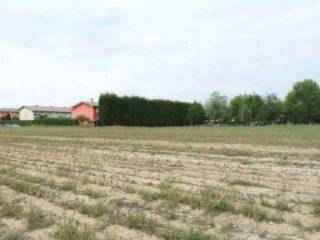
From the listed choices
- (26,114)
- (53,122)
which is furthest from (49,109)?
(53,122)

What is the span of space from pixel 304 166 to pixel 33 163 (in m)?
7.90

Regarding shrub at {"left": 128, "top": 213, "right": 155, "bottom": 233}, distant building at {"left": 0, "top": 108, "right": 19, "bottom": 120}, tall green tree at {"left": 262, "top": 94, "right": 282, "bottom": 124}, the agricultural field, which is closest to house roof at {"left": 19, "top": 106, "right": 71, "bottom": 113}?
distant building at {"left": 0, "top": 108, "right": 19, "bottom": 120}

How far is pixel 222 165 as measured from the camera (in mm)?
11297

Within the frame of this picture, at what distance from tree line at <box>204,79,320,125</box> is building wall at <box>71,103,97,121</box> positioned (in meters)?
31.9

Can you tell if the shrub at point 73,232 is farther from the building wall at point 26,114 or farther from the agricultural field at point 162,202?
the building wall at point 26,114

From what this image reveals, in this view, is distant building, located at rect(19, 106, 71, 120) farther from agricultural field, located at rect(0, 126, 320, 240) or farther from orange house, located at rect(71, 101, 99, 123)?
agricultural field, located at rect(0, 126, 320, 240)

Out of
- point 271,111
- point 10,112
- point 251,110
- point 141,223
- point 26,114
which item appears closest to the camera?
point 141,223

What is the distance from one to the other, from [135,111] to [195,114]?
17622 mm

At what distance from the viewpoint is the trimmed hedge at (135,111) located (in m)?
56.9

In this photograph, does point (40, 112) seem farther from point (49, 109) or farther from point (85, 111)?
point (85, 111)

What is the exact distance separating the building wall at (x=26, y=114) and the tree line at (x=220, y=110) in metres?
49.2

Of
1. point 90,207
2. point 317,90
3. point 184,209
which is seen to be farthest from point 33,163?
point 317,90

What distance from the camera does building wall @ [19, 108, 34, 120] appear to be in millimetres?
111688

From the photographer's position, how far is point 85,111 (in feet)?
310
